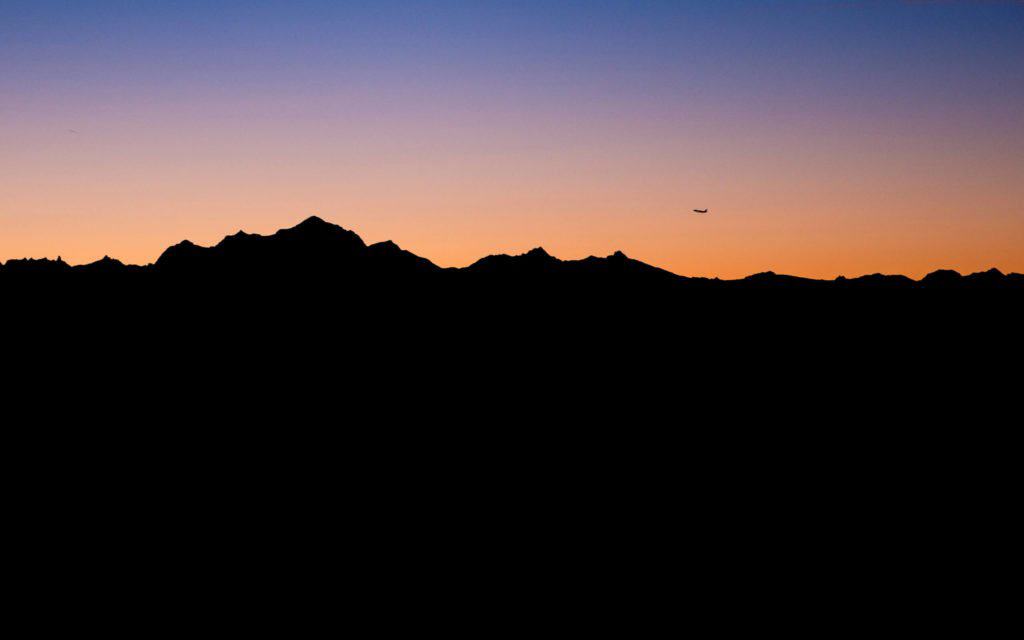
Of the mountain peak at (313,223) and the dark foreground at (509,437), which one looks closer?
the dark foreground at (509,437)

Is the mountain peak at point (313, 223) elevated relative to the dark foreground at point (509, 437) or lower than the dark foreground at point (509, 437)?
elevated

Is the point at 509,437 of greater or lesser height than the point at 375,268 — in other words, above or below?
below

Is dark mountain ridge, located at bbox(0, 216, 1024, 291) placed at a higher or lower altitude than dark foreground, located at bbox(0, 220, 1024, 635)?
higher

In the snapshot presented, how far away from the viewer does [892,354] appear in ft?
163

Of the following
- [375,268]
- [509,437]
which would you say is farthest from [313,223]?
[509,437]

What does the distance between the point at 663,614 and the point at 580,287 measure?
22.8 m

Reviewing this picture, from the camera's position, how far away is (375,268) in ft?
175

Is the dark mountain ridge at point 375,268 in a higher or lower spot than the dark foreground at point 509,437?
higher

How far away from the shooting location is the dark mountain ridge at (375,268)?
173 ft

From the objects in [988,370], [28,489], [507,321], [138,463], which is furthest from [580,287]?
[28,489]

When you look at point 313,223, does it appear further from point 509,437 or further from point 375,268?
point 509,437

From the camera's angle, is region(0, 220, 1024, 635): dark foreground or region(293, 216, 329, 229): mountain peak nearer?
region(0, 220, 1024, 635): dark foreground

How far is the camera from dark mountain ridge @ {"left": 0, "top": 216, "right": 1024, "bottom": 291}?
52.7 meters

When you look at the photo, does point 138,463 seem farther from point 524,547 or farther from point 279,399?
point 524,547
